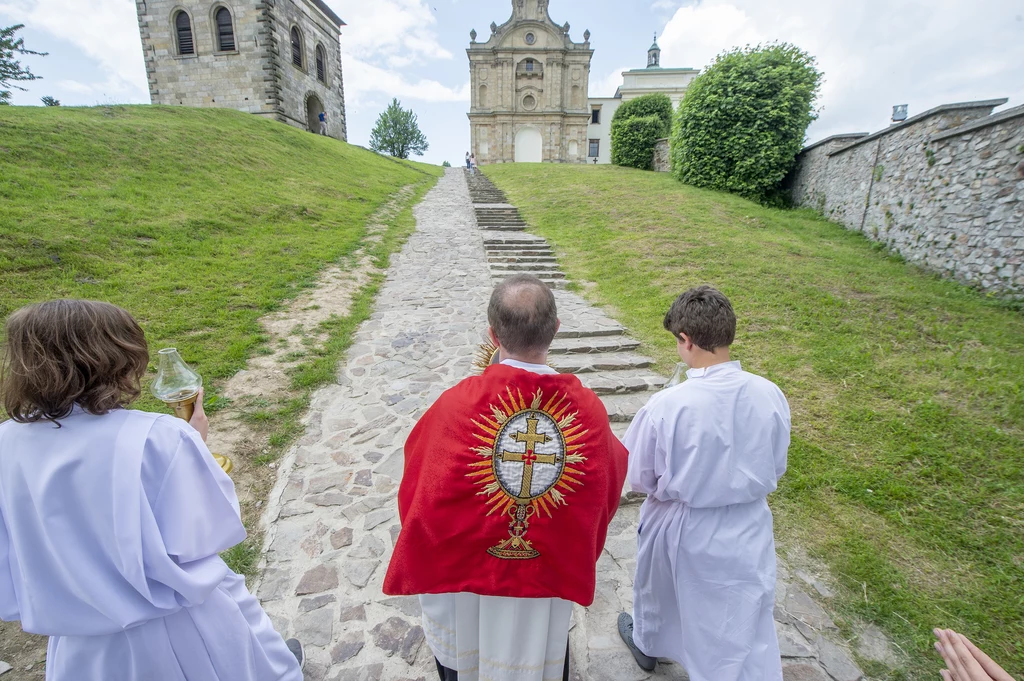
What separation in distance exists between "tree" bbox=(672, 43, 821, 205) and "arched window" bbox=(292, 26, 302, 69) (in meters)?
22.7

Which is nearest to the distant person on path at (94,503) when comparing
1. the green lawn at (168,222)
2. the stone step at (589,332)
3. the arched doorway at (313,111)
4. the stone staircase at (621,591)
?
the stone staircase at (621,591)

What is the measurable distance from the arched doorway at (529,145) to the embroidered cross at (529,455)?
41079 millimetres

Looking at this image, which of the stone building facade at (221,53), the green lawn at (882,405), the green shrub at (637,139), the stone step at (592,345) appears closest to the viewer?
the green lawn at (882,405)

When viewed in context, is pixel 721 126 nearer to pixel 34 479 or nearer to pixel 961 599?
pixel 961 599

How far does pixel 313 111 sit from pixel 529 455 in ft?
111

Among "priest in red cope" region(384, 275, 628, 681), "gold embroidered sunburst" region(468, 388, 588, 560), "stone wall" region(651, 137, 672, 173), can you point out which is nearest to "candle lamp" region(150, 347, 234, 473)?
"priest in red cope" region(384, 275, 628, 681)

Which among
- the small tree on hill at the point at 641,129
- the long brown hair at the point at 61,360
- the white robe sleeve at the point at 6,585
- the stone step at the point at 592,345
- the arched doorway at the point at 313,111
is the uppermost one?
the arched doorway at the point at 313,111

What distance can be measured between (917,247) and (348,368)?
32.9 feet

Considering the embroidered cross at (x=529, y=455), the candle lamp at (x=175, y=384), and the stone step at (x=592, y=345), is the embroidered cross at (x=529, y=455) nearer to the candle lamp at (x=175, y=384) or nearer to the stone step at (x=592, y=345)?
the candle lamp at (x=175, y=384)

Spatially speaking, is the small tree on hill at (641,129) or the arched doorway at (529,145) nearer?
the small tree on hill at (641,129)

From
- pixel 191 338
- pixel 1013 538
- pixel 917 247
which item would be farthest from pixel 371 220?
pixel 1013 538

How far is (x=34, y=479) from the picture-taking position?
4.38ft

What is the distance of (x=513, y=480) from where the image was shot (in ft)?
5.36

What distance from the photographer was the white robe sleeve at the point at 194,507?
58.0 inches
